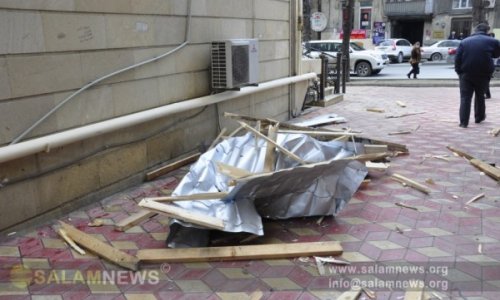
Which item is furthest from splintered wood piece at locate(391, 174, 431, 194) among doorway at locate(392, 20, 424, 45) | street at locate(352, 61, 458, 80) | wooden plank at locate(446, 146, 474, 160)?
doorway at locate(392, 20, 424, 45)

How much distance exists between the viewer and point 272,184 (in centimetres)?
364

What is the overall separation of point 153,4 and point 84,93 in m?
1.33

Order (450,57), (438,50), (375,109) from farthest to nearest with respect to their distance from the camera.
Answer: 1. (438,50)
2. (450,57)
3. (375,109)

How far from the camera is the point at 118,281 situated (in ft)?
10.0

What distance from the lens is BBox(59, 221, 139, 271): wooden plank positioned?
3.21 metres

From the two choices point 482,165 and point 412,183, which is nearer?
point 412,183

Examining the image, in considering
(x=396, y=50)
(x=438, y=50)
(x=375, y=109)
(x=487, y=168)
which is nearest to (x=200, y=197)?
(x=487, y=168)

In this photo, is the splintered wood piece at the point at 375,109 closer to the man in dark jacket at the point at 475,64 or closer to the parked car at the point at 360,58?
the man in dark jacket at the point at 475,64

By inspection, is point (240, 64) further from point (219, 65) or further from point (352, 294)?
point (352, 294)

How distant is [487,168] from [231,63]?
10.8 feet

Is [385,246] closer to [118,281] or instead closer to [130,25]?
[118,281]

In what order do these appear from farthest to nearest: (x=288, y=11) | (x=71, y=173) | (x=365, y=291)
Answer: (x=288, y=11) < (x=71, y=173) < (x=365, y=291)

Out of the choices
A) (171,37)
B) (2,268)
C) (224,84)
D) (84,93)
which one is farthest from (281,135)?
(2,268)

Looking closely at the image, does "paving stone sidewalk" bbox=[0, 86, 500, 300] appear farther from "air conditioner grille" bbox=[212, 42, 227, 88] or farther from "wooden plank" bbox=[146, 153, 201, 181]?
"air conditioner grille" bbox=[212, 42, 227, 88]
